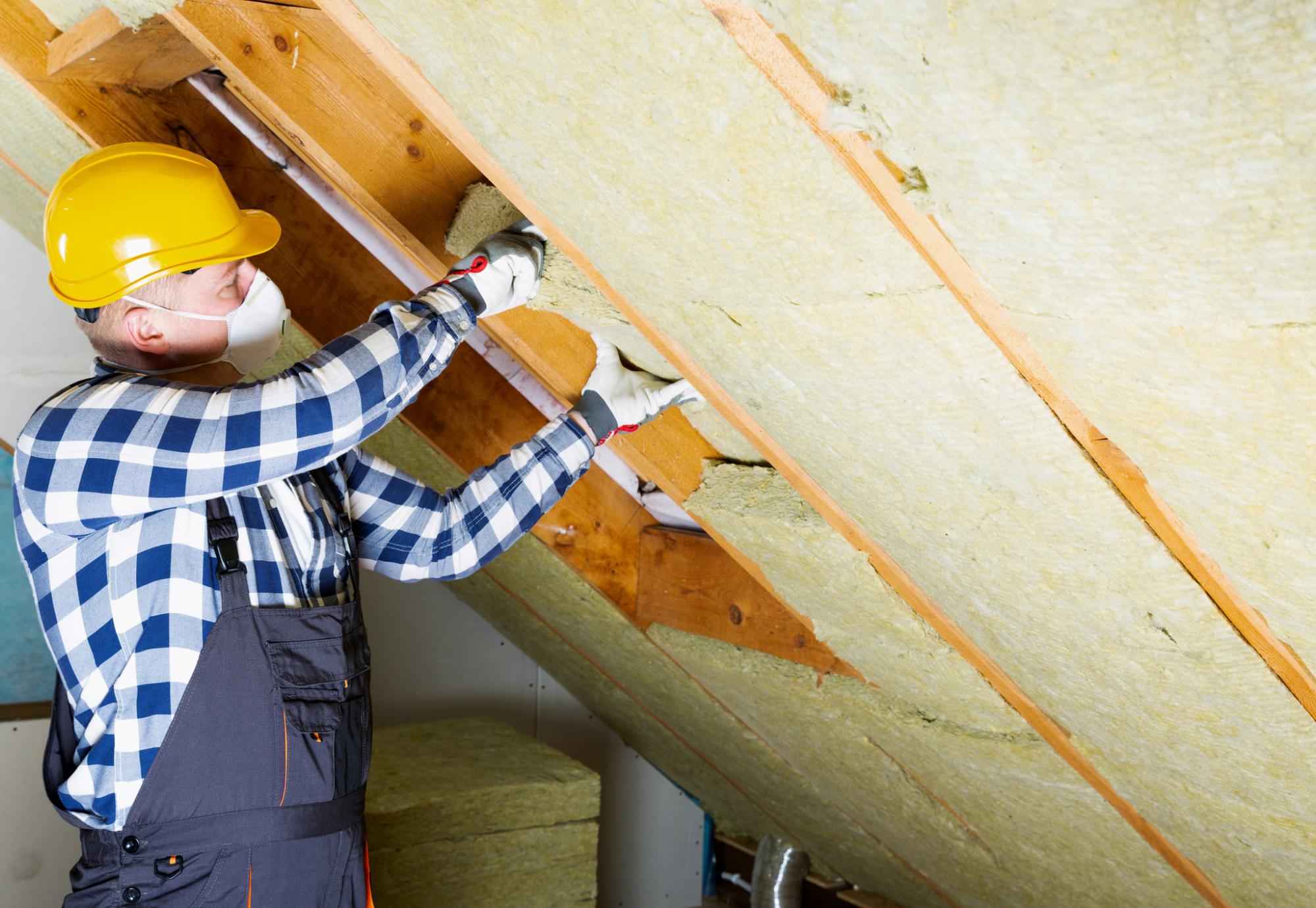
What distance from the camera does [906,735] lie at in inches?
89.7

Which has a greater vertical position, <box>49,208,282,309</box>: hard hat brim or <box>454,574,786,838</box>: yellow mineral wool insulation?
<box>49,208,282,309</box>: hard hat brim

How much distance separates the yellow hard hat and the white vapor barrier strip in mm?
562

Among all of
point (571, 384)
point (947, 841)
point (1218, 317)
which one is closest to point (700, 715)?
point (947, 841)

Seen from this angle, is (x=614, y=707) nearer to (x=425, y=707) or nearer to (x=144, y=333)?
(x=425, y=707)

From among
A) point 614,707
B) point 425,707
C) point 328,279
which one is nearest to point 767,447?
point 328,279

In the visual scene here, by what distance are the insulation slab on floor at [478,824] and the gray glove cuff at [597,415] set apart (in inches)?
57.1

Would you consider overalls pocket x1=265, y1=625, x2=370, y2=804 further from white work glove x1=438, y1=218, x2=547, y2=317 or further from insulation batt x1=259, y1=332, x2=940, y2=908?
insulation batt x1=259, y1=332, x2=940, y2=908

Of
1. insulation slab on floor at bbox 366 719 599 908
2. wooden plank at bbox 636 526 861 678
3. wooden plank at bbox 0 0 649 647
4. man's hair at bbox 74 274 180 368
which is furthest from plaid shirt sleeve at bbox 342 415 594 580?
insulation slab on floor at bbox 366 719 599 908

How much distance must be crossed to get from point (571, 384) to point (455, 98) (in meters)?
0.72

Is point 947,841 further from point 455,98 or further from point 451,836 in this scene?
point 455,98

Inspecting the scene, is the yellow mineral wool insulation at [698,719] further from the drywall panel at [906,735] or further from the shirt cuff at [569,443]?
the shirt cuff at [569,443]

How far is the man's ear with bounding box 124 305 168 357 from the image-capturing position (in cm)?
153

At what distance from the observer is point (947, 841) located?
107 inches

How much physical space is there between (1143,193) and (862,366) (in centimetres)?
48
